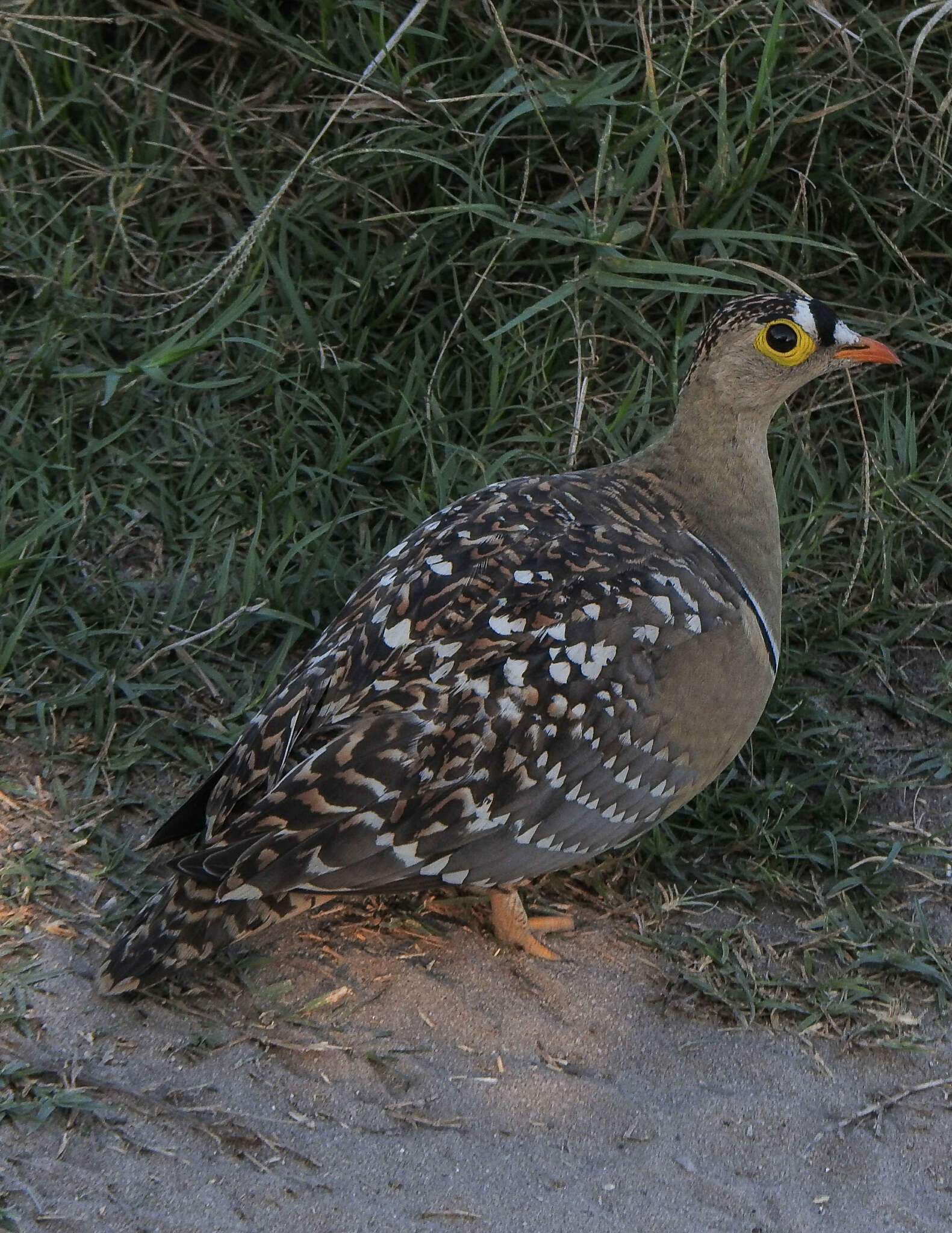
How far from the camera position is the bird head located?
3.75 m

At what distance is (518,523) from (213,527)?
1170 mm

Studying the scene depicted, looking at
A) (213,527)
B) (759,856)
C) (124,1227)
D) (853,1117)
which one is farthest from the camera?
(213,527)

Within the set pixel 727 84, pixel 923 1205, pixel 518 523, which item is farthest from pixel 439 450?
pixel 923 1205

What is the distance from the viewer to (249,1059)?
122 inches

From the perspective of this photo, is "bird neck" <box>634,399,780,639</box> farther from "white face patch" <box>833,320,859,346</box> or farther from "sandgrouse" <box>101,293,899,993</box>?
"white face patch" <box>833,320,859,346</box>

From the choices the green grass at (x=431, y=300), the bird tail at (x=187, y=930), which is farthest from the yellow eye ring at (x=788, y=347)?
the bird tail at (x=187, y=930)

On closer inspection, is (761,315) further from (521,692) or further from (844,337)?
(521,692)

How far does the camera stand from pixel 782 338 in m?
3.75

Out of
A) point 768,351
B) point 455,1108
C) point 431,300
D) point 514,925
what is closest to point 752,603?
point 768,351

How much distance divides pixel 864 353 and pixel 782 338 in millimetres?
241

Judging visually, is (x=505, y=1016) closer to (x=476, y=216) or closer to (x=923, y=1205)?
(x=923, y=1205)

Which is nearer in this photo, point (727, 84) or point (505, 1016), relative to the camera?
point (505, 1016)

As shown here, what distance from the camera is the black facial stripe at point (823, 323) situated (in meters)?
3.77

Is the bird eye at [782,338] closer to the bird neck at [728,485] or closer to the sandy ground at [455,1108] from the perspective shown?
the bird neck at [728,485]
